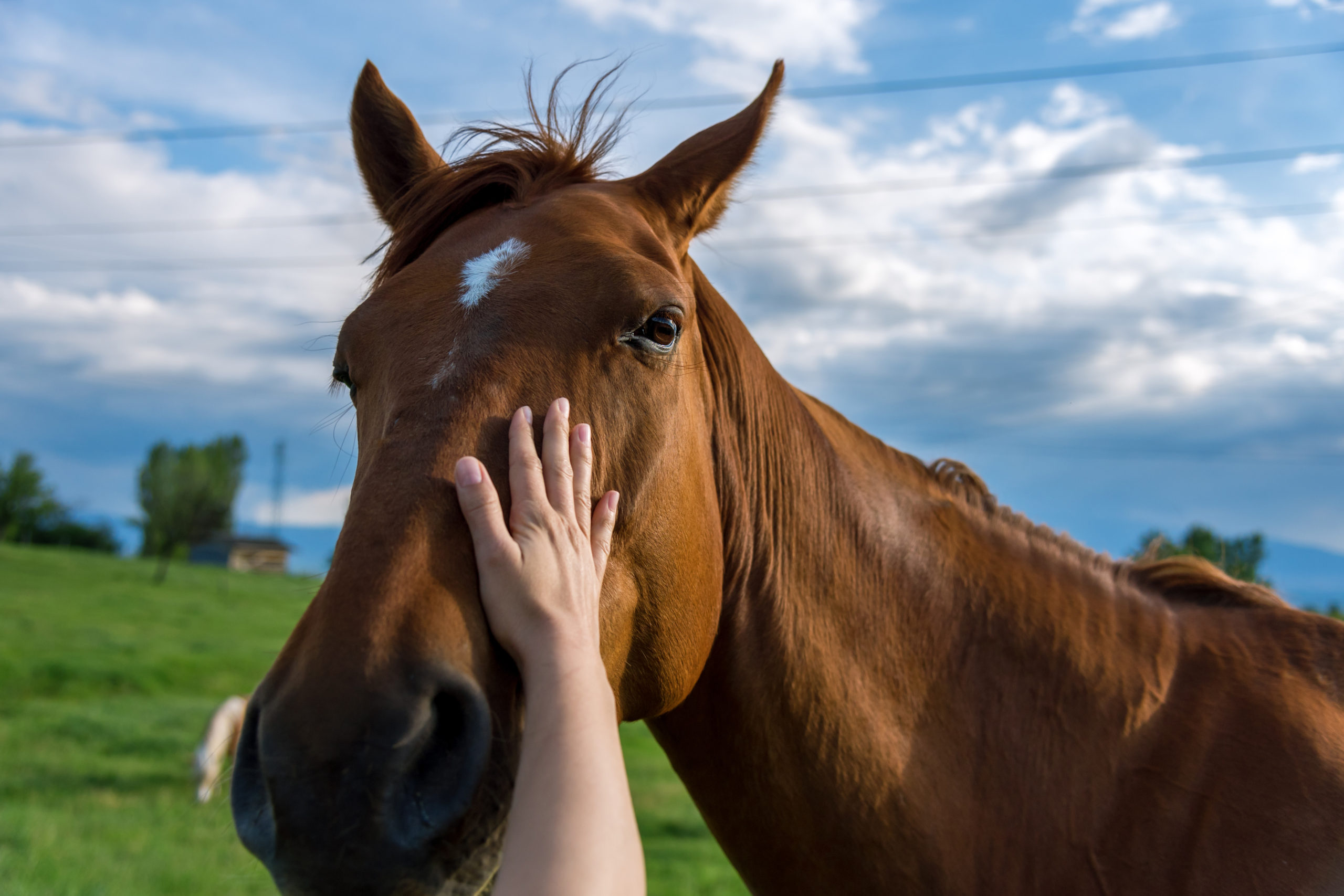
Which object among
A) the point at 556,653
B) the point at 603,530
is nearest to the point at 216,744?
the point at 603,530

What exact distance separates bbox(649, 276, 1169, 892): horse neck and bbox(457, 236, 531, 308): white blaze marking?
0.70m

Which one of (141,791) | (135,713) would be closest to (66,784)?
(141,791)

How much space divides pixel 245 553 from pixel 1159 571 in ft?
307

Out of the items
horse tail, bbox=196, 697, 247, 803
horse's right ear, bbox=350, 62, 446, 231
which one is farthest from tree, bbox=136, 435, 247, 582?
horse's right ear, bbox=350, 62, 446, 231

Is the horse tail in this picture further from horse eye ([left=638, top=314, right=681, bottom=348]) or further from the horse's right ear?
horse eye ([left=638, top=314, right=681, bottom=348])

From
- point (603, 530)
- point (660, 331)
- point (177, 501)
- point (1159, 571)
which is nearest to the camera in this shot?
point (603, 530)

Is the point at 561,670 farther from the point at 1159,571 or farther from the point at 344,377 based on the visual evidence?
the point at 1159,571

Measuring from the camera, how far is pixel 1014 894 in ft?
7.41

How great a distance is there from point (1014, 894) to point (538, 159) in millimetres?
2404

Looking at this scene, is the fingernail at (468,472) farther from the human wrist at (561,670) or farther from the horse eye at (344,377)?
the horse eye at (344,377)

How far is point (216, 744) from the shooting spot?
11070 millimetres

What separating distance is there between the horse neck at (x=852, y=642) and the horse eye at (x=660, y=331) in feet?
1.35

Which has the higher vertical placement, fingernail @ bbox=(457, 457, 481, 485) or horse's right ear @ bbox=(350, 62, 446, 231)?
horse's right ear @ bbox=(350, 62, 446, 231)

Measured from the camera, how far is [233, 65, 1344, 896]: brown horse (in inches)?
57.1
